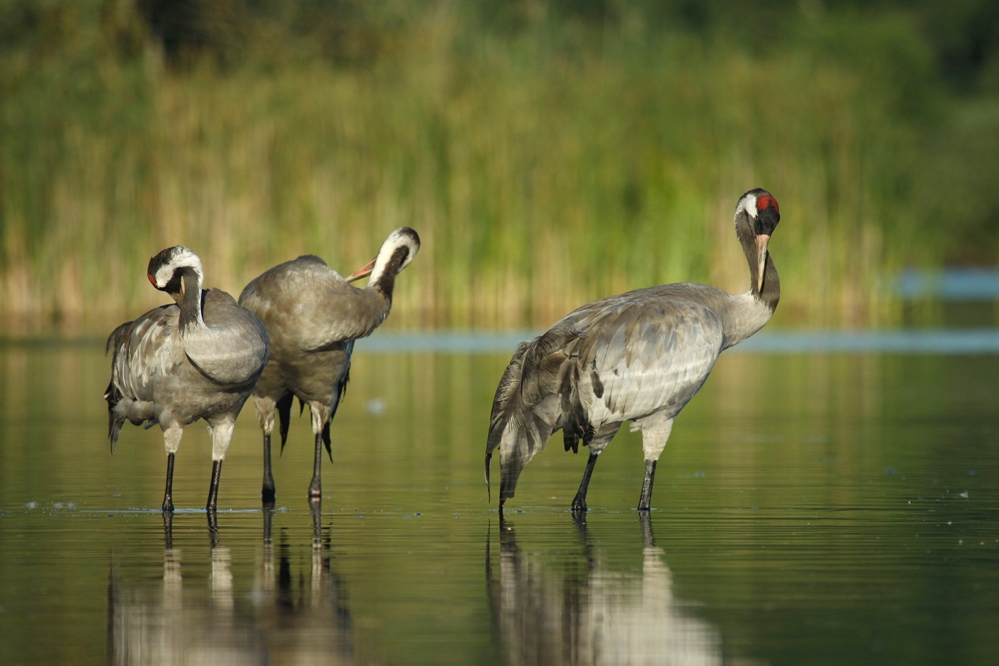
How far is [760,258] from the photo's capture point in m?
10.4

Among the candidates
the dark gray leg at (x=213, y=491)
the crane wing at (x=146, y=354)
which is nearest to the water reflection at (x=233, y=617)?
the dark gray leg at (x=213, y=491)

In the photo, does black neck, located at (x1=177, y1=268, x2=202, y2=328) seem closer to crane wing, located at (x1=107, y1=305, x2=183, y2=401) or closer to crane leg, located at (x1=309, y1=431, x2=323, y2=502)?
crane wing, located at (x1=107, y1=305, x2=183, y2=401)

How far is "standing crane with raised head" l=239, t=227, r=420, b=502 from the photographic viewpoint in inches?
397

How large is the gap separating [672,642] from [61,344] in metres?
19.6

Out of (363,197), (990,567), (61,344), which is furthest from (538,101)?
(990,567)

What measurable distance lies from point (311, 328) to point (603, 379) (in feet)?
6.52

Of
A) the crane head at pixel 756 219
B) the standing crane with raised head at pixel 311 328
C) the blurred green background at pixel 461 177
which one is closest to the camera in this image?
the standing crane with raised head at pixel 311 328

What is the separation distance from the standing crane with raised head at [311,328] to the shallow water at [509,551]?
45cm

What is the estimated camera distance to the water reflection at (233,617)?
5.49 meters

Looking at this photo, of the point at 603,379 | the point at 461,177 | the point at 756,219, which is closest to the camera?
the point at 603,379

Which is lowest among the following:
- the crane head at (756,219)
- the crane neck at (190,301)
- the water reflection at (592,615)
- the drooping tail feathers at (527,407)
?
the water reflection at (592,615)

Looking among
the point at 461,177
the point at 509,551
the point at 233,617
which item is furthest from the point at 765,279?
the point at 461,177

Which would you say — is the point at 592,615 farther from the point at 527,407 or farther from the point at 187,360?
the point at 187,360

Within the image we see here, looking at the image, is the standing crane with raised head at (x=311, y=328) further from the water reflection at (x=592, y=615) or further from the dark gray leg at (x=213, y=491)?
the water reflection at (x=592, y=615)
